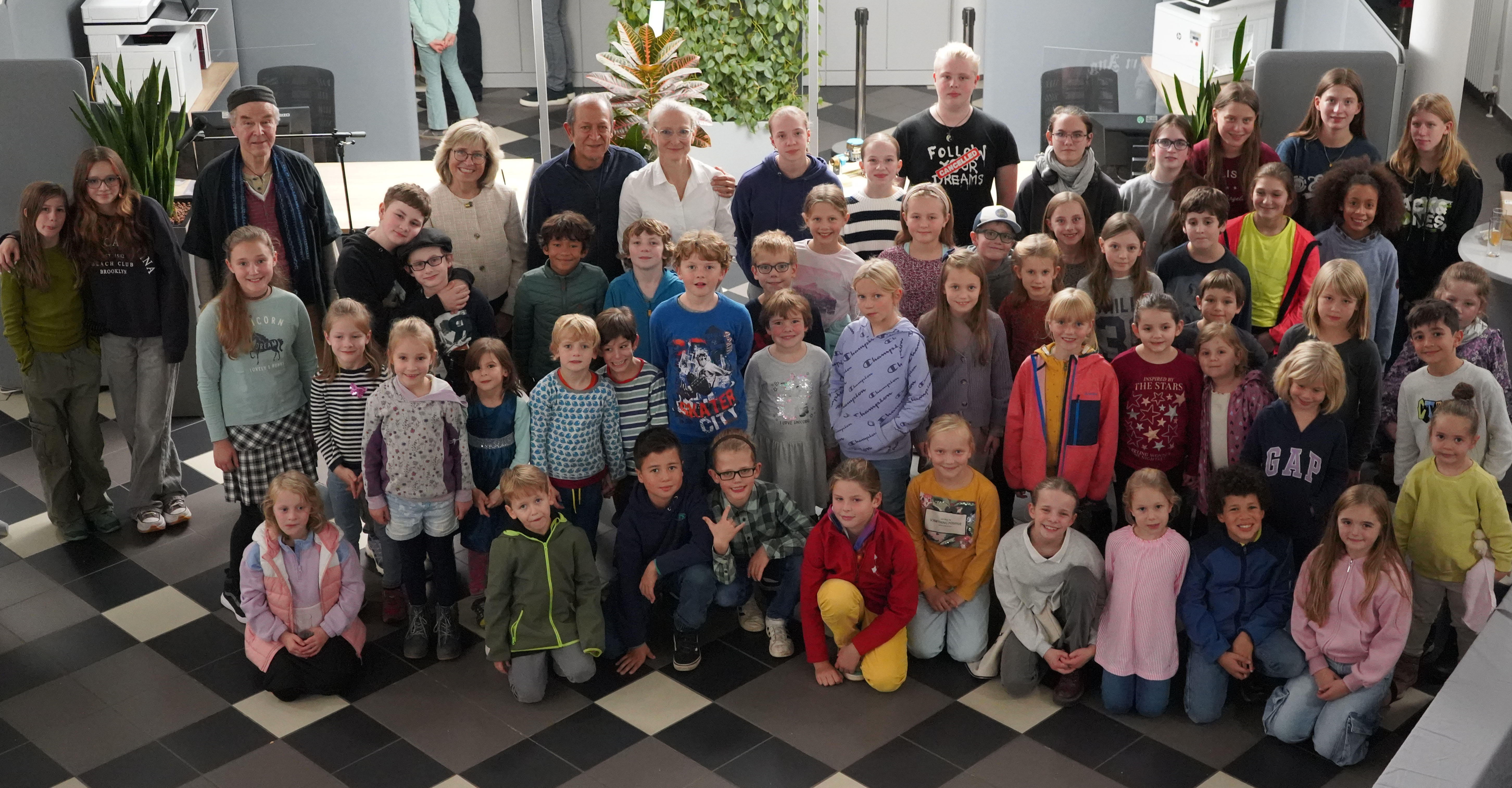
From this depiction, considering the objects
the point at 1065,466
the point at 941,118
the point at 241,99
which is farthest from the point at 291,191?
the point at 1065,466

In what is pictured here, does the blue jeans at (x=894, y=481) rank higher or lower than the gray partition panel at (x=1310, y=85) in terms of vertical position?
lower

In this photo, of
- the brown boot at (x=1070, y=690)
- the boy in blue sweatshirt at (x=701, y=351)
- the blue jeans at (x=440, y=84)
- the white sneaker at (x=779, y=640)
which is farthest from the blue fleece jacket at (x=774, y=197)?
the blue jeans at (x=440, y=84)

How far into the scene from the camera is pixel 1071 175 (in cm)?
483

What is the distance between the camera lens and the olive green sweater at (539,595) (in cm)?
398

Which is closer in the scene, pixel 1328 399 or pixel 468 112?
pixel 1328 399

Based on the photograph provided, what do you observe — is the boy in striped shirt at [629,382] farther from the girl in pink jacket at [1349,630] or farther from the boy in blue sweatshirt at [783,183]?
the girl in pink jacket at [1349,630]

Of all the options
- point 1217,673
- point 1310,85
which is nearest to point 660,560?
point 1217,673

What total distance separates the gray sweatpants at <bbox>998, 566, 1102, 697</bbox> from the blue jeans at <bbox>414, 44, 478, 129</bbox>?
628 centimetres

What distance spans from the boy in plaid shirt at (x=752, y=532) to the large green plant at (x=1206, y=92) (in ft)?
7.45

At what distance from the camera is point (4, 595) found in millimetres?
4590

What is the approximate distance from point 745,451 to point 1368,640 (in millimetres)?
1733

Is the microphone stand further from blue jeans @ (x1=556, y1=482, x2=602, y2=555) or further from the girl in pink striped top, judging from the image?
the girl in pink striped top

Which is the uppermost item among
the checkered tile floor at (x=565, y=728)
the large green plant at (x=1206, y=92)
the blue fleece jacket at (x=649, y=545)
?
the large green plant at (x=1206, y=92)

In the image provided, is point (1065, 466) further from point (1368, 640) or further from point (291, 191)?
point (291, 191)
